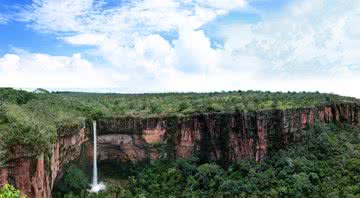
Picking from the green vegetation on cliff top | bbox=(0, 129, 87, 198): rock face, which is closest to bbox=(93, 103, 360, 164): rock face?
the green vegetation on cliff top

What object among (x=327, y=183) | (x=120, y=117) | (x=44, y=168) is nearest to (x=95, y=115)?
(x=120, y=117)

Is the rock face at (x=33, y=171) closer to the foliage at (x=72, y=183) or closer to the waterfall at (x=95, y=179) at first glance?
the foliage at (x=72, y=183)

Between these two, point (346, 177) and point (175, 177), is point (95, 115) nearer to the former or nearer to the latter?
point (175, 177)

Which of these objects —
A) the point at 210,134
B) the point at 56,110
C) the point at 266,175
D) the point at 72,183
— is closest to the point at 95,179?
the point at 72,183

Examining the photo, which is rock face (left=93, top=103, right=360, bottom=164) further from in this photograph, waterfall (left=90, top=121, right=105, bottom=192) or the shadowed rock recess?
waterfall (left=90, top=121, right=105, bottom=192)

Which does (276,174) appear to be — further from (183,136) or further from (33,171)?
(33,171)

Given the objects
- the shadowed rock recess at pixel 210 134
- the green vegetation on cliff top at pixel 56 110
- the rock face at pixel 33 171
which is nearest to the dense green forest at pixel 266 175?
the shadowed rock recess at pixel 210 134

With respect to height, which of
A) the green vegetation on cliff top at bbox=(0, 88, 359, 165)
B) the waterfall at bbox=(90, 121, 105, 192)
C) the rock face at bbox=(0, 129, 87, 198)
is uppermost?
the green vegetation on cliff top at bbox=(0, 88, 359, 165)
